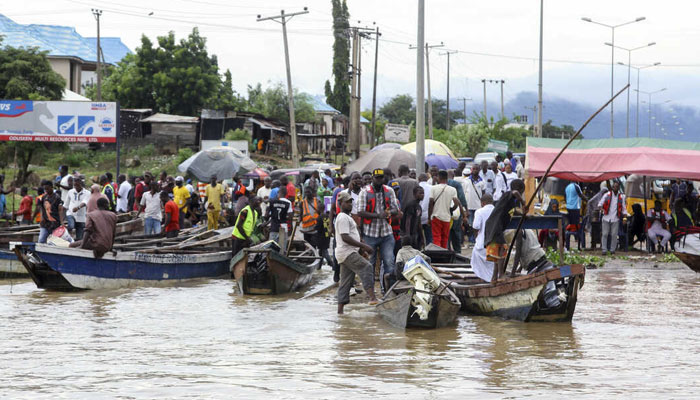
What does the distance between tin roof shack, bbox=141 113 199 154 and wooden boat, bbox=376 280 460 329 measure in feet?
128

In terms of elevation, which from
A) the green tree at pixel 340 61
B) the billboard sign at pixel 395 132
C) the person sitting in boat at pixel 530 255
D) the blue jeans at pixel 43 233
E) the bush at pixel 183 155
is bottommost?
the blue jeans at pixel 43 233

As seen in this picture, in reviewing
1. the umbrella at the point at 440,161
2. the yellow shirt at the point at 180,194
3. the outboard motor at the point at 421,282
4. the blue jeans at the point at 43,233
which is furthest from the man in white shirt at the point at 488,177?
the blue jeans at the point at 43,233

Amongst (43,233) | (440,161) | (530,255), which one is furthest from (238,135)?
(530,255)

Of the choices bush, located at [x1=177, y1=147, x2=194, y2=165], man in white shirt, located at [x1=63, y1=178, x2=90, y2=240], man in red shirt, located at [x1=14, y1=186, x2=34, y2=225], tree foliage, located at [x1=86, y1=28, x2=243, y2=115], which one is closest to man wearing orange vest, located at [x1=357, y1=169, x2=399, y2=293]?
man in white shirt, located at [x1=63, y1=178, x2=90, y2=240]

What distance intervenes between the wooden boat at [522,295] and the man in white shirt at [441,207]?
2.78 m

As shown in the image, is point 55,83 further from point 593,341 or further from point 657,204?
point 593,341

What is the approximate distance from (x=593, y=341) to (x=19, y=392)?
20.7 feet

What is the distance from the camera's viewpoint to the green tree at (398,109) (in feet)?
305

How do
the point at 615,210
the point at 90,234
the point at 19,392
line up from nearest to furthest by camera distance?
1. the point at 19,392
2. the point at 90,234
3. the point at 615,210

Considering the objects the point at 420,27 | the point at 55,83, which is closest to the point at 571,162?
the point at 420,27

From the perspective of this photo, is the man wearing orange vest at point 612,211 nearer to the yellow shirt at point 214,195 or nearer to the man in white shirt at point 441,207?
the man in white shirt at point 441,207

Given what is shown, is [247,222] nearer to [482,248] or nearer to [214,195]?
[482,248]

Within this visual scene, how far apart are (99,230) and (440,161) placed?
14.6 meters

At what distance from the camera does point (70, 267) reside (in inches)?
559
